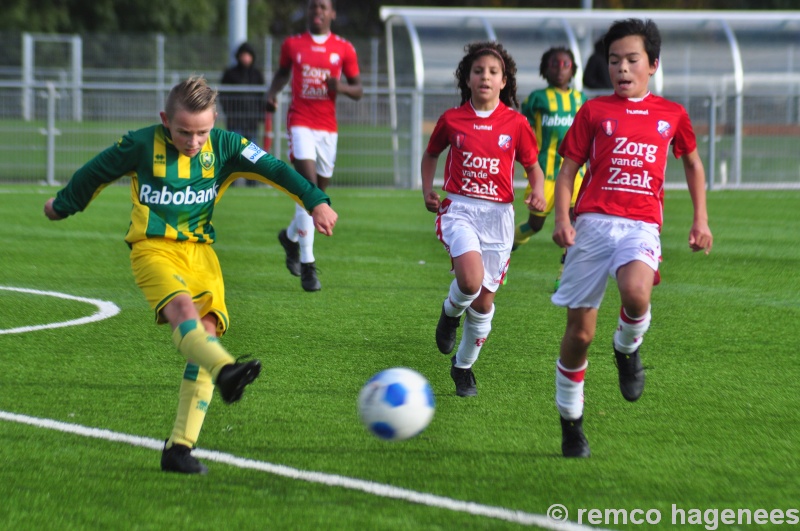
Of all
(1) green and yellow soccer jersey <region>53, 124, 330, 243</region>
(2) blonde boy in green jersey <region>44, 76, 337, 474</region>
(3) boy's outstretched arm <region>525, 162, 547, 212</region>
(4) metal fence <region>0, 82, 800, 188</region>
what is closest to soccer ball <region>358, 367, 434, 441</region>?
(2) blonde boy in green jersey <region>44, 76, 337, 474</region>

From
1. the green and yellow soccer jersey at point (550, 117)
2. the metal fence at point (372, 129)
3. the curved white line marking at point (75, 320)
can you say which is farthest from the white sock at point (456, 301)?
the metal fence at point (372, 129)

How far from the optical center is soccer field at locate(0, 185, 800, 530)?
4582 millimetres

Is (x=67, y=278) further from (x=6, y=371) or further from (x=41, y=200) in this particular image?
(x=41, y=200)

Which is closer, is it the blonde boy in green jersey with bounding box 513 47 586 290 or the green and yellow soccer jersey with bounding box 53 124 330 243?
the green and yellow soccer jersey with bounding box 53 124 330 243

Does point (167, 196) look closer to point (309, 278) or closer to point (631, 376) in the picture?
point (631, 376)

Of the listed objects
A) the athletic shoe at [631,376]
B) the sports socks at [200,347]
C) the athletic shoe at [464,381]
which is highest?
the sports socks at [200,347]

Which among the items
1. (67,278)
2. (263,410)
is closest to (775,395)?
(263,410)

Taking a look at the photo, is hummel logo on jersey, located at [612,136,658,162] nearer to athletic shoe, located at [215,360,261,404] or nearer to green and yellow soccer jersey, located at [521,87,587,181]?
athletic shoe, located at [215,360,261,404]

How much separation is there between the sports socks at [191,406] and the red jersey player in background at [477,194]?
1.76m

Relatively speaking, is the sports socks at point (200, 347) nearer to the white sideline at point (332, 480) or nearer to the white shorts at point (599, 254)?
the white sideline at point (332, 480)

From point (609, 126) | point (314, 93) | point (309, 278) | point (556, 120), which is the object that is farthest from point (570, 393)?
point (314, 93)

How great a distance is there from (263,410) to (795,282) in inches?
247

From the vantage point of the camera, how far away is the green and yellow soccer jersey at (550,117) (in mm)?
10523

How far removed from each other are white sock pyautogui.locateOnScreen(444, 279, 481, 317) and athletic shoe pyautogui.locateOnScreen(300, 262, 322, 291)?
10.7 feet
